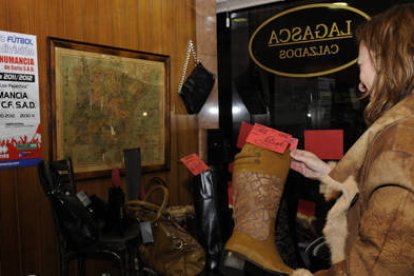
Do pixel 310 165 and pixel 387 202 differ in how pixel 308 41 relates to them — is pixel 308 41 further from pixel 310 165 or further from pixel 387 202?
pixel 387 202

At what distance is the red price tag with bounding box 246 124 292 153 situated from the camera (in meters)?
1.61

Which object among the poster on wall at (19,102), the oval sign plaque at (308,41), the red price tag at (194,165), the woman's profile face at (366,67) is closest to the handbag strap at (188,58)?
the oval sign plaque at (308,41)

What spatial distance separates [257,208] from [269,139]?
0.29 m

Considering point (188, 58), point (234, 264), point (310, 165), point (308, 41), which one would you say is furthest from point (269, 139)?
point (188, 58)

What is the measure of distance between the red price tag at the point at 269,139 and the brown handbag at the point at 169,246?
2.63ft

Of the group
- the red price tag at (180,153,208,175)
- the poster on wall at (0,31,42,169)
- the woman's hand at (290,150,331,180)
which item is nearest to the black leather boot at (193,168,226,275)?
the red price tag at (180,153,208,175)

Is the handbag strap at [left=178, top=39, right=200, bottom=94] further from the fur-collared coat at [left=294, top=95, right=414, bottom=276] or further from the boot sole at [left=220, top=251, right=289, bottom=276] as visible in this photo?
the fur-collared coat at [left=294, top=95, right=414, bottom=276]

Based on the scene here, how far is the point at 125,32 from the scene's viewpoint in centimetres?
285

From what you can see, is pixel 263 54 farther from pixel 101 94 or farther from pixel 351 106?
pixel 101 94

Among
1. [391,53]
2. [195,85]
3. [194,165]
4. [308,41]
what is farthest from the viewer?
[195,85]

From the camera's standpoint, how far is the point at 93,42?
263 centimetres

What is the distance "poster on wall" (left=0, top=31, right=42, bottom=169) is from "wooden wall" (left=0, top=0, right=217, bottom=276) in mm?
46

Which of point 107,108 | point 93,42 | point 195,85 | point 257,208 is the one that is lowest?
point 257,208

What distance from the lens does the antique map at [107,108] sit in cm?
250
